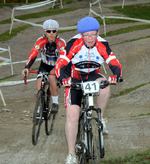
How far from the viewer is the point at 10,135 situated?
739 cm

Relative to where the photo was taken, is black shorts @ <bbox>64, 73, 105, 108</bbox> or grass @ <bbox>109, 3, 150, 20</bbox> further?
grass @ <bbox>109, 3, 150, 20</bbox>

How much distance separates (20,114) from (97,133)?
15.5ft

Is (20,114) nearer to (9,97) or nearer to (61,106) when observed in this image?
(61,106)

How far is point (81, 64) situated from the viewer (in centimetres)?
577

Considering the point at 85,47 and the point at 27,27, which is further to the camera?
the point at 27,27

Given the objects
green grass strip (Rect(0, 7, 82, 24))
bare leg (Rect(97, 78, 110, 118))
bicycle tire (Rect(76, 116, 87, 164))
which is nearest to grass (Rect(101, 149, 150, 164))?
bicycle tire (Rect(76, 116, 87, 164))

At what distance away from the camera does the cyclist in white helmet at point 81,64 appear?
5297 millimetres

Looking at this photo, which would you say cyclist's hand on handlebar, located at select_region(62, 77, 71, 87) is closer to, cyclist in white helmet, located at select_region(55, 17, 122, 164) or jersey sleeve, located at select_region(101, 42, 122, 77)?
cyclist in white helmet, located at select_region(55, 17, 122, 164)

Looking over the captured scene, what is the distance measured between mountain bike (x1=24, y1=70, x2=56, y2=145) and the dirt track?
0.15 metres

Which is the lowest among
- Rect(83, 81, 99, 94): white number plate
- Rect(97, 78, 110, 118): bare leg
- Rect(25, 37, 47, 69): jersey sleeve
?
Rect(97, 78, 110, 118): bare leg

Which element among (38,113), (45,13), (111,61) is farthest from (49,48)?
(45,13)

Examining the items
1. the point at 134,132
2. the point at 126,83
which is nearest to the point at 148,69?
the point at 126,83

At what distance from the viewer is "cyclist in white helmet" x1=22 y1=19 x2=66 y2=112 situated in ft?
23.6

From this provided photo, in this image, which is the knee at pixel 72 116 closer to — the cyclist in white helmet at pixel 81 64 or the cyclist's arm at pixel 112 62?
the cyclist in white helmet at pixel 81 64
